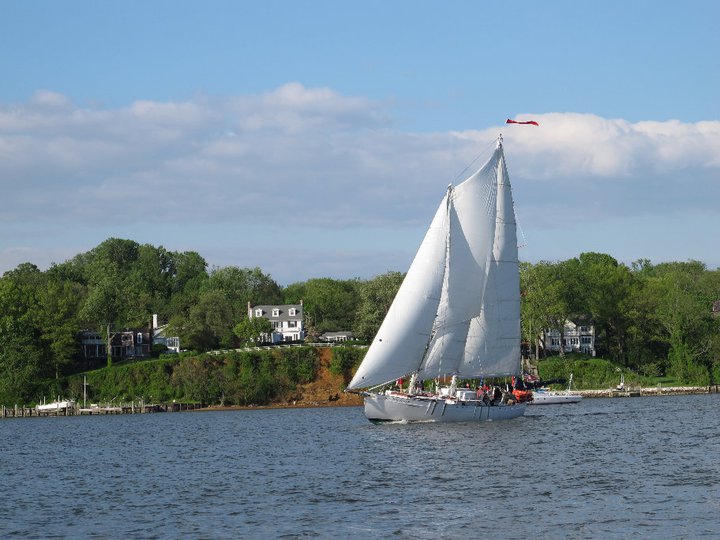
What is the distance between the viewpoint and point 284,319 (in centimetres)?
17838

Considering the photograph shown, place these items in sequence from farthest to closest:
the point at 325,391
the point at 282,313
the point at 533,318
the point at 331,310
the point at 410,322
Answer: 1. the point at 331,310
2. the point at 282,313
3. the point at 533,318
4. the point at 325,391
5. the point at 410,322

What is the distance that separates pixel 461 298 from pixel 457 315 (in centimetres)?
123

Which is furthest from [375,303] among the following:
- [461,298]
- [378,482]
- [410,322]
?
[378,482]

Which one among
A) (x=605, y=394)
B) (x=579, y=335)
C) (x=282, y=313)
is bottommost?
(x=605, y=394)

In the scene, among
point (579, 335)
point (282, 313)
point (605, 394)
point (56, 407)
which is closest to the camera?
point (56, 407)

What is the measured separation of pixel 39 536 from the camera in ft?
119

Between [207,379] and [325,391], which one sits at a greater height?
[207,379]

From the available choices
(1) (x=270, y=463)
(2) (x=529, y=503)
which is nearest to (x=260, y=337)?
(1) (x=270, y=463)

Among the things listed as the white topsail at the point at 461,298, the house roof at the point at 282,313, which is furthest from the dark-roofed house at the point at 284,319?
the white topsail at the point at 461,298

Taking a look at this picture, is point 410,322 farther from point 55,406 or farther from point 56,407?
point 55,406

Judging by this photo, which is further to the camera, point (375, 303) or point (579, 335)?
point (579, 335)

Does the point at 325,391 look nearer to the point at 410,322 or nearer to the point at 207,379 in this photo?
the point at 207,379

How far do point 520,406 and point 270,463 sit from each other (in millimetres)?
28709

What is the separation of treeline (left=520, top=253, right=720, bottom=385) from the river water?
59.3 m
